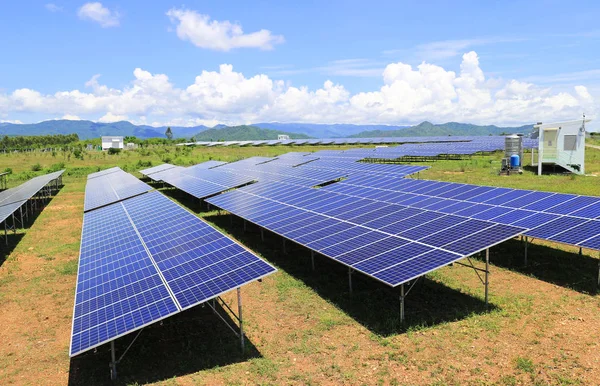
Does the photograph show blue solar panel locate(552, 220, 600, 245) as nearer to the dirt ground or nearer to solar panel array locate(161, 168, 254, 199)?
the dirt ground

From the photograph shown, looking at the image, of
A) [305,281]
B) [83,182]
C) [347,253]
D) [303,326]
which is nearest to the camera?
[303,326]

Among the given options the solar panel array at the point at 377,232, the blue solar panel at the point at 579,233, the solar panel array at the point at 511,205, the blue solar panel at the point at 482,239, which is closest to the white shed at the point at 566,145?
the solar panel array at the point at 511,205

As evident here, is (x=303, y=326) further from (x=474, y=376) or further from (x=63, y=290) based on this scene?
(x=63, y=290)

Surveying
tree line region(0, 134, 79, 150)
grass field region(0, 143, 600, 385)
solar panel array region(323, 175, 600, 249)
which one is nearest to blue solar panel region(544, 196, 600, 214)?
solar panel array region(323, 175, 600, 249)

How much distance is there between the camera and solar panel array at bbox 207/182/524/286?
12.3m

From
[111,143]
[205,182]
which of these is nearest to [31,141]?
[111,143]

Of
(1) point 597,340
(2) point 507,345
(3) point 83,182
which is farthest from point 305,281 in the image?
(3) point 83,182

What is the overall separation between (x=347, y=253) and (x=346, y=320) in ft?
6.95

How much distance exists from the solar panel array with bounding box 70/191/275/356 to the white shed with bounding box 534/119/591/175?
35.1 metres

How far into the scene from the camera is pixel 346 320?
12719mm

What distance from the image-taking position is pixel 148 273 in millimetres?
11930

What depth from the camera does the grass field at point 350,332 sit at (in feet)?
Result: 32.8

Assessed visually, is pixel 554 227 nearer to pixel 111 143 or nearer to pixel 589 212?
pixel 589 212

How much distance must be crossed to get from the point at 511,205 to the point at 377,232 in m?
7.28
